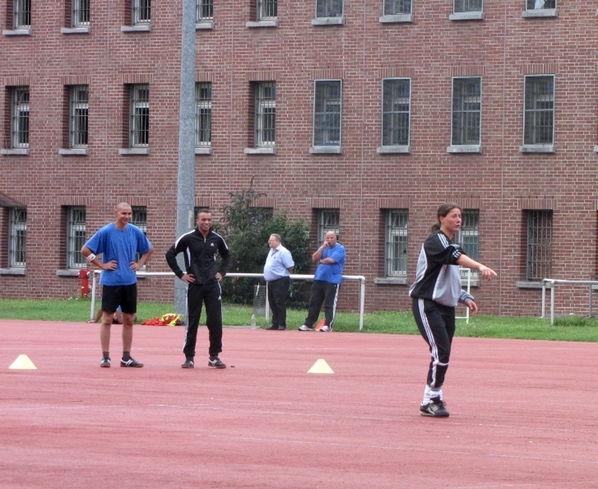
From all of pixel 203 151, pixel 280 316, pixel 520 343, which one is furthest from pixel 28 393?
pixel 203 151

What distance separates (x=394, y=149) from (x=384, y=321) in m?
9.05

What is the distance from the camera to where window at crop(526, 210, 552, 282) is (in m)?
40.9

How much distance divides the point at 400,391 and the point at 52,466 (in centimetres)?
725

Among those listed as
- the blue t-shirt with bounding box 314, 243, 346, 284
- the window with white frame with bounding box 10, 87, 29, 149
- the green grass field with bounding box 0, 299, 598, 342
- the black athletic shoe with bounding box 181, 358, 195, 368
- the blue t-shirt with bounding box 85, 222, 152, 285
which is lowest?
the green grass field with bounding box 0, 299, 598, 342

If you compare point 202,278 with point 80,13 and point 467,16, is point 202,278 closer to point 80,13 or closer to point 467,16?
point 467,16

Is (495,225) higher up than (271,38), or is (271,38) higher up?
(271,38)

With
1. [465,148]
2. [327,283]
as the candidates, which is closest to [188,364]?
[327,283]

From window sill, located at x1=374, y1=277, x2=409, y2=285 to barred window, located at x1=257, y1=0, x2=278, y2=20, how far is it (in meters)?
7.74

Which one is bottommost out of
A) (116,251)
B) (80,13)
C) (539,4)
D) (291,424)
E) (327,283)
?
(291,424)

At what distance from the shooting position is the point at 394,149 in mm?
42500

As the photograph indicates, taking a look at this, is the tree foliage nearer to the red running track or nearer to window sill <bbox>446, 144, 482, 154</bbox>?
window sill <bbox>446, 144, 482, 154</bbox>

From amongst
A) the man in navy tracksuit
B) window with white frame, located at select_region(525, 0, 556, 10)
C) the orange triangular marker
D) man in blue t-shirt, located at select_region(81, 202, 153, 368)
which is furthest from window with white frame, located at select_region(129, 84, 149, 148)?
man in blue t-shirt, located at select_region(81, 202, 153, 368)

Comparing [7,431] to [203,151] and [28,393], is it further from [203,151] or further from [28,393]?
[203,151]

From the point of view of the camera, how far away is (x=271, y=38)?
4397 centimetres
